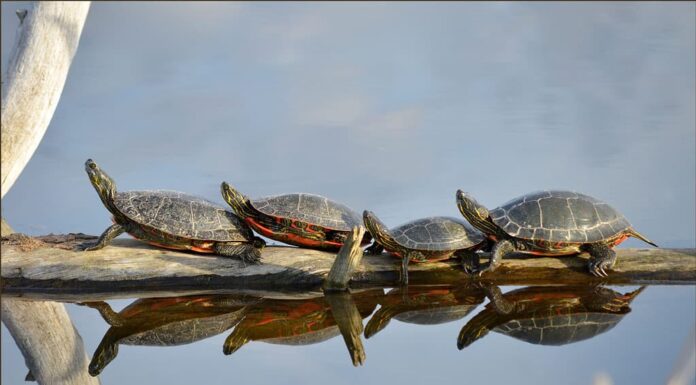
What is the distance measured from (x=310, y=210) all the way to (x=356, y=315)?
0.89 meters

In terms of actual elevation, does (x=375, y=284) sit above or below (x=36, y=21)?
below

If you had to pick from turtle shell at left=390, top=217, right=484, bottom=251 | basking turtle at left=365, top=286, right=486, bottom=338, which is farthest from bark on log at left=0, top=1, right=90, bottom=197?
basking turtle at left=365, top=286, right=486, bottom=338

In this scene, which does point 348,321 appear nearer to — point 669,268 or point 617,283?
point 617,283

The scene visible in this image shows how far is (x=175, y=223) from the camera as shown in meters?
4.89

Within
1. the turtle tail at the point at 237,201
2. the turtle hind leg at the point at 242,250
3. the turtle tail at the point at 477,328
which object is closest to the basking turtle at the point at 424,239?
the turtle tail at the point at 477,328

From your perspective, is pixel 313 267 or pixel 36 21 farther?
pixel 36 21

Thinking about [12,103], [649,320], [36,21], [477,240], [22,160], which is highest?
[36,21]

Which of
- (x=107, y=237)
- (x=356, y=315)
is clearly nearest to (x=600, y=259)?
(x=356, y=315)

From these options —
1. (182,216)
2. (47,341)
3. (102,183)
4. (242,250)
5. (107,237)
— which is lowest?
(47,341)

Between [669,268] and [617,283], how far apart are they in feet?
1.00

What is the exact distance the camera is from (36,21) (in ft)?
17.6

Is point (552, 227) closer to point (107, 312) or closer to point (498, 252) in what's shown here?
point (498, 252)

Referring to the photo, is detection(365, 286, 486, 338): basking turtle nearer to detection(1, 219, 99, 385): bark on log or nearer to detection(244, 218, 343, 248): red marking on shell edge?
detection(244, 218, 343, 248): red marking on shell edge

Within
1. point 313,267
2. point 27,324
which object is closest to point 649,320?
point 313,267
